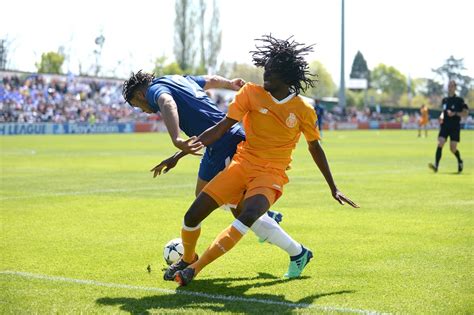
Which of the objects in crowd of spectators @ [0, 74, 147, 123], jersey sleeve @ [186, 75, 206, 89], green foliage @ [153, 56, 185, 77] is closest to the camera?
jersey sleeve @ [186, 75, 206, 89]

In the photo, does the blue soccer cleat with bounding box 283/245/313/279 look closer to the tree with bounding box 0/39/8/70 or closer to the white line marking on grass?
the white line marking on grass

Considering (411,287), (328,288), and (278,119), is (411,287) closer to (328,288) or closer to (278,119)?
(328,288)

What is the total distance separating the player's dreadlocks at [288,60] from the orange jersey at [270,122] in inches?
6.5

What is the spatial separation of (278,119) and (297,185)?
1027 centimetres

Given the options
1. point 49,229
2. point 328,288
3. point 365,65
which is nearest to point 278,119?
point 328,288

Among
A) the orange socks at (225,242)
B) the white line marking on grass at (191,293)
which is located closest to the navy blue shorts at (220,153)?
the orange socks at (225,242)

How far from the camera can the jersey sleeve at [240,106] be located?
Answer: 6891 mm

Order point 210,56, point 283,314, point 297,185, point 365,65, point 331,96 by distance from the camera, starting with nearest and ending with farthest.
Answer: point 283,314, point 297,185, point 210,56, point 365,65, point 331,96

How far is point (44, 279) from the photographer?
23.9 ft

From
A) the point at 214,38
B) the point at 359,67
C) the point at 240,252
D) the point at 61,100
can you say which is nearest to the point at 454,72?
the point at 359,67

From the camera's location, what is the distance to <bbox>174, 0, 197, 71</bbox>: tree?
10288cm

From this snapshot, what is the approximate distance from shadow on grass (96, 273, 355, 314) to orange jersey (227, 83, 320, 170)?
1193 mm

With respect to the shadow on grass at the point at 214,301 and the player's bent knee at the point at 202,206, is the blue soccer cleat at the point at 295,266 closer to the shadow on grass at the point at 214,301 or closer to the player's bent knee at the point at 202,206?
the shadow on grass at the point at 214,301

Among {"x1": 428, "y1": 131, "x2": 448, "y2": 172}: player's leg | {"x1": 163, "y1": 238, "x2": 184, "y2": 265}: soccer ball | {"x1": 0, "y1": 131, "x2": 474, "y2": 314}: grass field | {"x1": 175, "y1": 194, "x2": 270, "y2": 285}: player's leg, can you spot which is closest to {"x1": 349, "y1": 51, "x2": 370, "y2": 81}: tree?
{"x1": 428, "y1": 131, "x2": 448, "y2": 172}: player's leg
